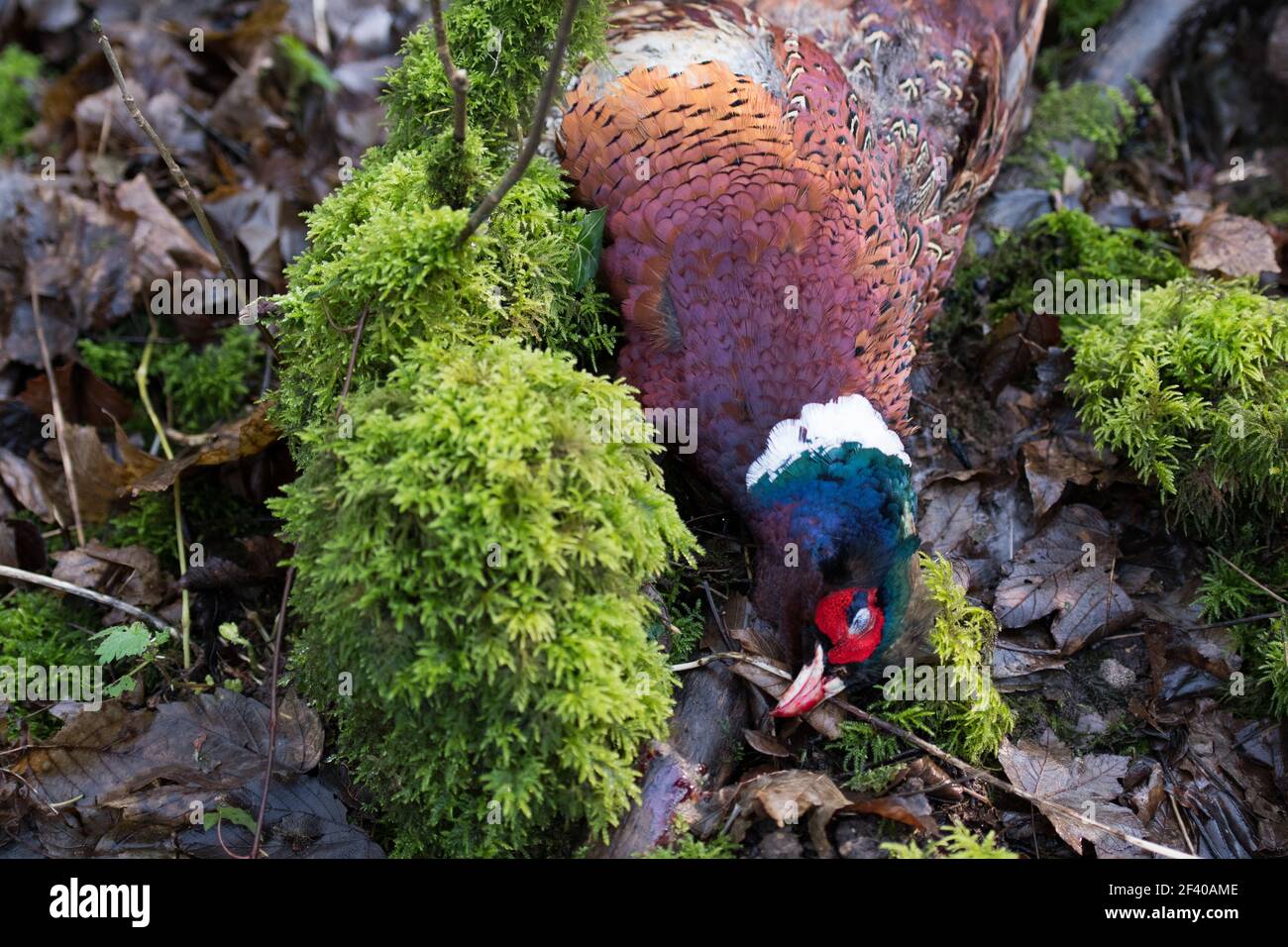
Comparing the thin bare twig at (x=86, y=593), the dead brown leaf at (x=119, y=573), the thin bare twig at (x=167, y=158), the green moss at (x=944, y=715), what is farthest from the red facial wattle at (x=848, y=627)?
the dead brown leaf at (x=119, y=573)

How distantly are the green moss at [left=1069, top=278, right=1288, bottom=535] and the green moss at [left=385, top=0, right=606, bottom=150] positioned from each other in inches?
91.5

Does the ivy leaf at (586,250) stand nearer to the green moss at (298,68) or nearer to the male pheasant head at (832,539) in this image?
the male pheasant head at (832,539)

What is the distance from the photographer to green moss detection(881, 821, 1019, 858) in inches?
107

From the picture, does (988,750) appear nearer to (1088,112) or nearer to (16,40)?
(1088,112)

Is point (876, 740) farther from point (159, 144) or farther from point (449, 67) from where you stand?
point (159, 144)

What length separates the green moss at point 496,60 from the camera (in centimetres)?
358

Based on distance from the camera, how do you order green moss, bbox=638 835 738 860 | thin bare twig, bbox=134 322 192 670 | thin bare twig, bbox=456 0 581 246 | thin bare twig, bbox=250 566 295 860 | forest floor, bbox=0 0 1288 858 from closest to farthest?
thin bare twig, bbox=456 0 581 246 < green moss, bbox=638 835 738 860 < thin bare twig, bbox=250 566 295 860 < forest floor, bbox=0 0 1288 858 < thin bare twig, bbox=134 322 192 670

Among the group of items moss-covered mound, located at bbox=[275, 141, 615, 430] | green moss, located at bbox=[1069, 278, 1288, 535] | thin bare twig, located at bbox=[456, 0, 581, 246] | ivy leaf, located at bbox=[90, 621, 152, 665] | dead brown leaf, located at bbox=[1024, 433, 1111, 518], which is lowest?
ivy leaf, located at bbox=[90, 621, 152, 665]

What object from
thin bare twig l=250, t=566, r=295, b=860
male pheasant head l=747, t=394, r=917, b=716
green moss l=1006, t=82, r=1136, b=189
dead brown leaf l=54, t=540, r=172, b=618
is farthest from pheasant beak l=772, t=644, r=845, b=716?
green moss l=1006, t=82, r=1136, b=189

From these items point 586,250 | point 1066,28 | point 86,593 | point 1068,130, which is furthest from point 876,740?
point 1066,28

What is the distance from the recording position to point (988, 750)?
3295 millimetres

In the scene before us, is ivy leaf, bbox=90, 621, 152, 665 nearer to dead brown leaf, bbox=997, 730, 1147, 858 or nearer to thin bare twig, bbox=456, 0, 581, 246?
thin bare twig, bbox=456, 0, 581, 246

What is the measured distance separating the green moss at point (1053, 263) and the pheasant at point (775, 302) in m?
0.97

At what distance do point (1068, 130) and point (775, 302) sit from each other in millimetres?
2933
